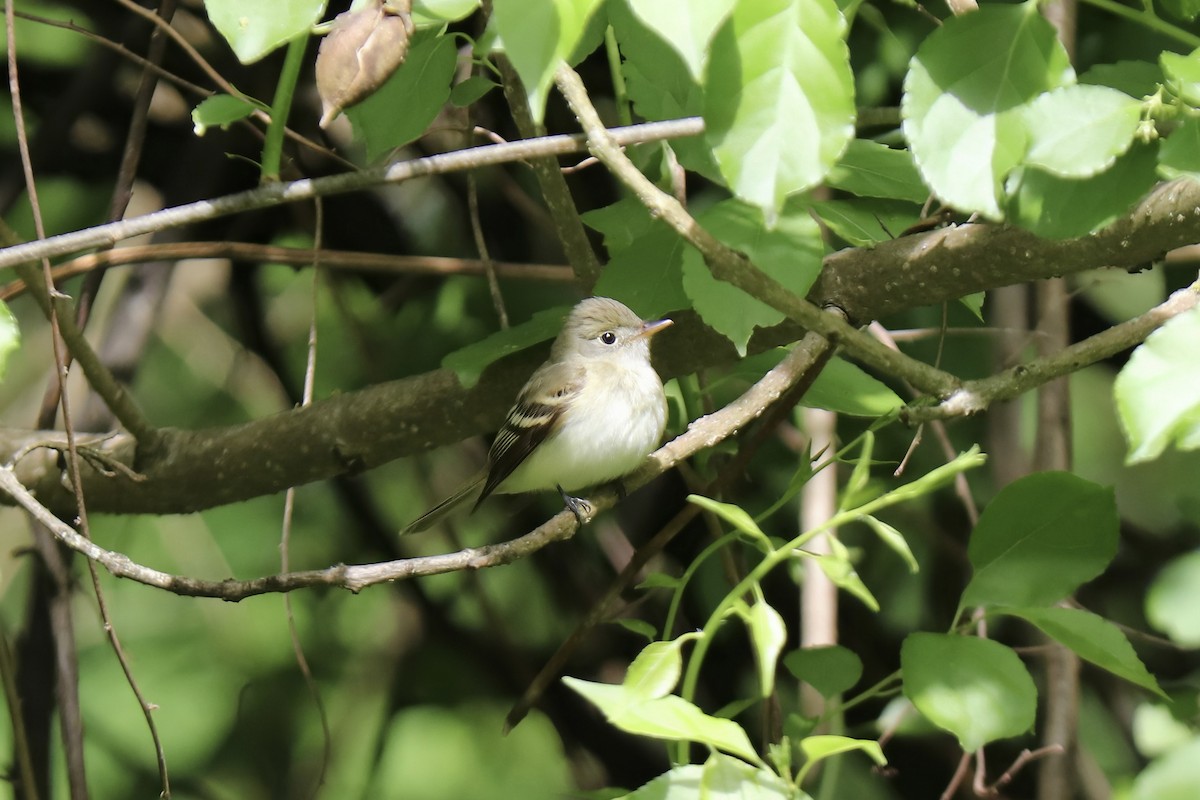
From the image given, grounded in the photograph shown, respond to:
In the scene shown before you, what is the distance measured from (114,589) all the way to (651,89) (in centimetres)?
181

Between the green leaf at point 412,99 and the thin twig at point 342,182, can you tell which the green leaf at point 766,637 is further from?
the green leaf at point 412,99

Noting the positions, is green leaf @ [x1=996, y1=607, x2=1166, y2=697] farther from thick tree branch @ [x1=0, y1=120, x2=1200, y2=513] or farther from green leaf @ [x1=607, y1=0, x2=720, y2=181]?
green leaf @ [x1=607, y1=0, x2=720, y2=181]

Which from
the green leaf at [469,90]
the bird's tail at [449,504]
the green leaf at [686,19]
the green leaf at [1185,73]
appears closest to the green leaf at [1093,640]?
the green leaf at [1185,73]

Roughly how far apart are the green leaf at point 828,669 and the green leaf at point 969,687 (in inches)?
13.4

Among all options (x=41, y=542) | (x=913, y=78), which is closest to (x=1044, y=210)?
(x=913, y=78)

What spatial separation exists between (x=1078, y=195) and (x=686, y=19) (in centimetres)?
57

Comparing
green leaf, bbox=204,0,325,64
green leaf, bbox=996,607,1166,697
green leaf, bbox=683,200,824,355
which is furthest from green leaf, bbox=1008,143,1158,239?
green leaf, bbox=204,0,325,64

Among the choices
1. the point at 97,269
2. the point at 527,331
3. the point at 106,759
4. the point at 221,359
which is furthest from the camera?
the point at 221,359

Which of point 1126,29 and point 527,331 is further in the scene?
point 1126,29

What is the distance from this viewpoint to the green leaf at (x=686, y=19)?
28.8 inches

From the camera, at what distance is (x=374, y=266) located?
236cm

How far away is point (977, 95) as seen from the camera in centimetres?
104

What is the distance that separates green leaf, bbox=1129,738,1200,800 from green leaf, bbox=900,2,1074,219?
513mm

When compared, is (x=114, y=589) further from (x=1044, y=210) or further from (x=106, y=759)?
(x=1044, y=210)
